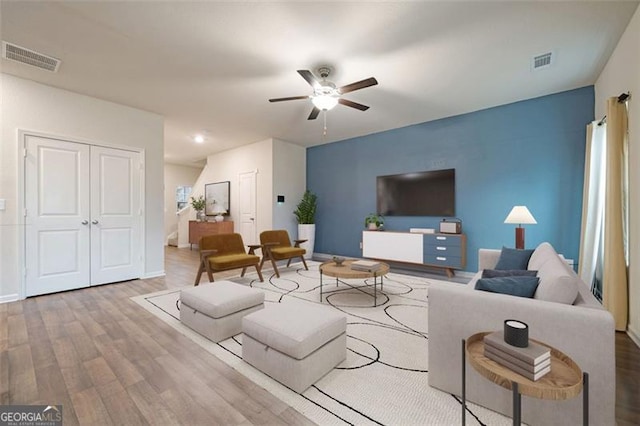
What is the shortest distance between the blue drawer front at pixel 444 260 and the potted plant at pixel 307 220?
2718mm

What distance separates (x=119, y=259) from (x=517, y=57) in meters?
5.97

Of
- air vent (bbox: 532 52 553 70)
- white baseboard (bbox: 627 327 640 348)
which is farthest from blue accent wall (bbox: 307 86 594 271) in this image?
Result: white baseboard (bbox: 627 327 640 348)

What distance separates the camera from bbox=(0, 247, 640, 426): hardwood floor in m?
1.49

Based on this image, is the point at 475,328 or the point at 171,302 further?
the point at 171,302

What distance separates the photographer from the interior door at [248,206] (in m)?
6.62

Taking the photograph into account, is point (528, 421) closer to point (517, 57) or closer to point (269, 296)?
point (269, 296)

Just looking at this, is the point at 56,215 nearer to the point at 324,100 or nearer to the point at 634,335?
the point at 324,100

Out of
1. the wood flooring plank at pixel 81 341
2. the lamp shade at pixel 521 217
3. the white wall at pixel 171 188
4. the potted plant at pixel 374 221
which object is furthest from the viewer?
the white wall at pixel 171 188

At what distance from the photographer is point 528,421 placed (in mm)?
1382

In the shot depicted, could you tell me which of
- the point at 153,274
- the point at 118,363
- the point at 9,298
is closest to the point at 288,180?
the point at 153,274

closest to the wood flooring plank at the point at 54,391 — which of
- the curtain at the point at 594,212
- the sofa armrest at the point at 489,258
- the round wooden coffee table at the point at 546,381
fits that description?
the round wooden coffee table at the point at 546,381

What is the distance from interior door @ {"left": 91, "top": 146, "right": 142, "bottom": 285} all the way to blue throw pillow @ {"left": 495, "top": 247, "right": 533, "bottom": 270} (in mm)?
5107

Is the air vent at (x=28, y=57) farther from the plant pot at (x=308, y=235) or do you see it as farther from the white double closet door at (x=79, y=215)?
the plant pot at (x=308, y=235)

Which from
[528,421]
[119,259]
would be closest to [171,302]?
[119,259]
